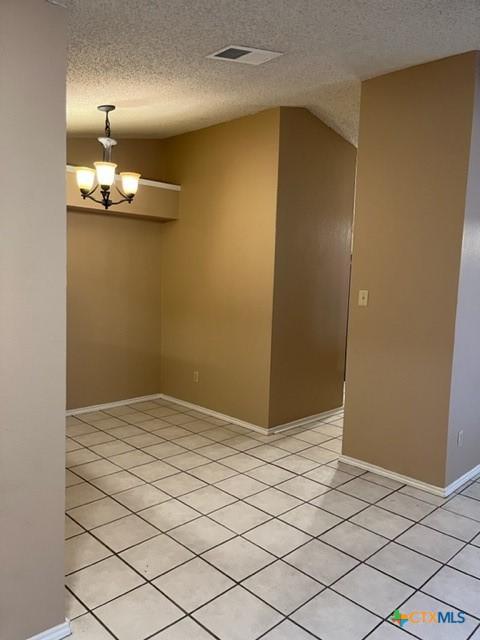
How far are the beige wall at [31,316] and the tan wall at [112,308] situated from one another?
2968mm

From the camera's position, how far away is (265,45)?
268cm

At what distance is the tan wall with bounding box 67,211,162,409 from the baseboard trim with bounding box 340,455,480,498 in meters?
2.47

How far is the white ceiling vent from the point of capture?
8.87 feet

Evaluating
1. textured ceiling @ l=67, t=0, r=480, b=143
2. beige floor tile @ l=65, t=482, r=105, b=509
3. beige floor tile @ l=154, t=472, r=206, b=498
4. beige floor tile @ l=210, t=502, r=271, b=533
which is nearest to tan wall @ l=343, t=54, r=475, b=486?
textured ceiling @ l=67, t=0, r=480, b=143

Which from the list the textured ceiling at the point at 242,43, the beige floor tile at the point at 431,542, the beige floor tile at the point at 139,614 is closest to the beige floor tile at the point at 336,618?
the beige floor tile at the point at 139,614

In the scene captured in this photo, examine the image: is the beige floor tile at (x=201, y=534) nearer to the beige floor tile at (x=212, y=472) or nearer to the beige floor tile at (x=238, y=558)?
the beige floor tile at (x=238, y=558)

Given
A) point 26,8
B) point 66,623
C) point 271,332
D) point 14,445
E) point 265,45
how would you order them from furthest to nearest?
point 271,332, point 265,45, point 66,623, point 14,445, point 26,8

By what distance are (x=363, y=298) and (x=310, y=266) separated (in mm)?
1072

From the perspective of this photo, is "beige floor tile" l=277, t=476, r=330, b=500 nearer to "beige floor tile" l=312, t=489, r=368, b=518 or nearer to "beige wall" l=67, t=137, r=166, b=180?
"beige floor tile" l=312, t=489, r=368, b=518

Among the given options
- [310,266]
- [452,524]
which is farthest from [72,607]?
[310,266]

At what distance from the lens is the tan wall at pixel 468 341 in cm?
305

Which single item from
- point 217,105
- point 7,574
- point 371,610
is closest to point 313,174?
point 217,105

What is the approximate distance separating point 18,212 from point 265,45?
1732 millimetres

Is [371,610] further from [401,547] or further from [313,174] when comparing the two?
A: [313,174]
